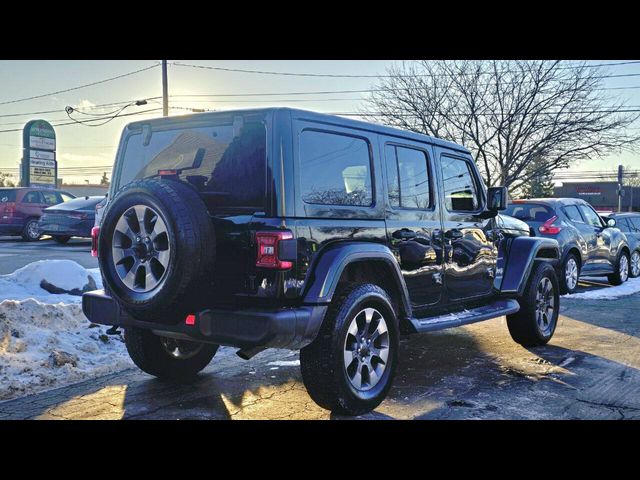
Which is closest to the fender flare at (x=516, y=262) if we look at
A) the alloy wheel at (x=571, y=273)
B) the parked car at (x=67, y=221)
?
the alloy wheel at (x=571, y=273)

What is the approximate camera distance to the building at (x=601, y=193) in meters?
74.7

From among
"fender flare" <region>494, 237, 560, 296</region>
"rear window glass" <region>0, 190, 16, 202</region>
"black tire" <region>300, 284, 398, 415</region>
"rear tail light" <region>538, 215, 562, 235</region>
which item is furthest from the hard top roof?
"rear window glass" <region>0, 190, 16, 202</region>

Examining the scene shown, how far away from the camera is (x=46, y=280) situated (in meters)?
7.56

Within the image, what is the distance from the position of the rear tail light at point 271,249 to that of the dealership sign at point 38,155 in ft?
83.7

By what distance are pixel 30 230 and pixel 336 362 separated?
57.5ft

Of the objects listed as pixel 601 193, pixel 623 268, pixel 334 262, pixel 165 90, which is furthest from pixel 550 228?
pixel 601 193

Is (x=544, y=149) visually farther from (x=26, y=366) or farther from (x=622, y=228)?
(x=26, y=366)

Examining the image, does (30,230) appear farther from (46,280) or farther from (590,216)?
(590,216)

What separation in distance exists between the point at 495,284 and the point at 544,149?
2242 centimetres

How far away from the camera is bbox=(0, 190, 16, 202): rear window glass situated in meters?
18.8

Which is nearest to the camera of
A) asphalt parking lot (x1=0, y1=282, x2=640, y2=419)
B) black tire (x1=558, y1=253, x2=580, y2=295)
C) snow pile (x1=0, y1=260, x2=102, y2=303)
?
asphalt parking lot (x1=0, y1=282, x2=640, y2=419)

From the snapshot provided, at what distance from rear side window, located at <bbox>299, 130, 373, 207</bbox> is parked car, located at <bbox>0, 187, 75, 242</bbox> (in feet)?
53.4

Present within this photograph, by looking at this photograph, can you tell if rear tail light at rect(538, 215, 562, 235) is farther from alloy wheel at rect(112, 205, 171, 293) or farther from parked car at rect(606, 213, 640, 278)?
alloy wheel at rect(112, 205, 171, 293)
